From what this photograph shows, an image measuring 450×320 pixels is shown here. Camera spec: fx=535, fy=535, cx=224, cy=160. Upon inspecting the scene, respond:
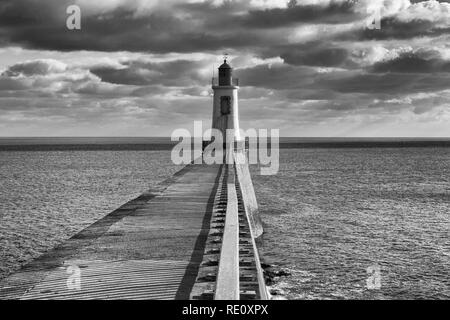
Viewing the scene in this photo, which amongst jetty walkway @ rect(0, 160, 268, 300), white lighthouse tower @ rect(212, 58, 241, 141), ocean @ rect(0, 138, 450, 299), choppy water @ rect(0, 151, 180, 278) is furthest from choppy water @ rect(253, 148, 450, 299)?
white lighthouse tower @ rect(212, 58, 241, 141)

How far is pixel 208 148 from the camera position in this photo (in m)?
40.9

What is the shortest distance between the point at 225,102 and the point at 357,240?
26.4 meters

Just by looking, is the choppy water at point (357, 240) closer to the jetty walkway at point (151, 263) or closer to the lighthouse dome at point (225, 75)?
the jetty walkway at point (151, 263)

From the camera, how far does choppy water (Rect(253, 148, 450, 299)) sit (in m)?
11.5

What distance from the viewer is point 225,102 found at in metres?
41.7

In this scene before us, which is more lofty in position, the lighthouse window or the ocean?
the lighthouse window

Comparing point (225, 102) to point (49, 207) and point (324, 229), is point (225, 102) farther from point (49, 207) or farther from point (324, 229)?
point (324, 229)

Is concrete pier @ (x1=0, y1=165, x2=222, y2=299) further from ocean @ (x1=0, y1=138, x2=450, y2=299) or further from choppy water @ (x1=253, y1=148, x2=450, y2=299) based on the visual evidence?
choppy water @ (x1=253, y1=148, x2=450, y2=299)

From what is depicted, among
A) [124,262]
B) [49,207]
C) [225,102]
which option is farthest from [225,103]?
[124,262]

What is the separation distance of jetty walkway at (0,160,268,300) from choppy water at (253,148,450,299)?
9.58 feet

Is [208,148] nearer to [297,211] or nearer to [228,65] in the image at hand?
[228,65]

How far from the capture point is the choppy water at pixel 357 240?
37.8ft

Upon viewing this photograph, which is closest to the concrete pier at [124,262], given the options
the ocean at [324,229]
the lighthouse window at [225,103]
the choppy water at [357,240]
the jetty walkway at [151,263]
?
the jetty walkway at [151,263]

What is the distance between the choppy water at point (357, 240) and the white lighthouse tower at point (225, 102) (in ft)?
37.1
